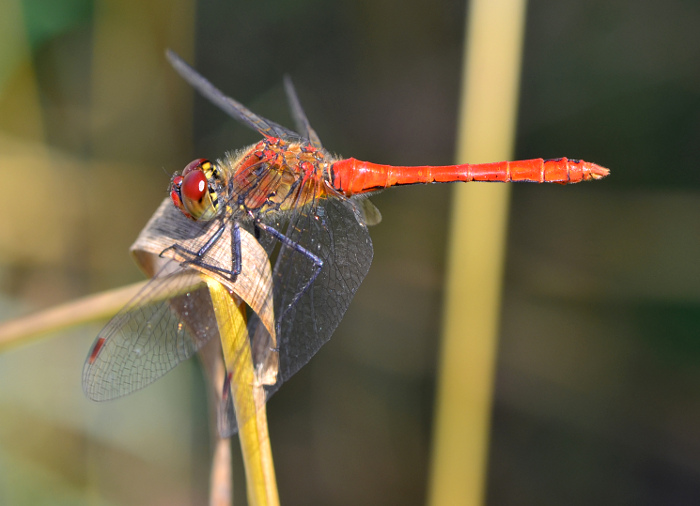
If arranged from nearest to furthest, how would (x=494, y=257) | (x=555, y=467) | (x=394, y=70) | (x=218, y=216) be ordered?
(x=218, y=216) → (x=494, y=257) → (x=555, y=467) → (x=394, y=70)

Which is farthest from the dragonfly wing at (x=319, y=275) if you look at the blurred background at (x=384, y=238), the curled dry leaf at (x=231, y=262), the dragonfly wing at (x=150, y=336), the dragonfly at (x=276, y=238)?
the blurred background at (x=384, y=238)

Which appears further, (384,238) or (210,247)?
(384,238)

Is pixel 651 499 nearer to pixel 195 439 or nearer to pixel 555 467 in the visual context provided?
pixel 555 467

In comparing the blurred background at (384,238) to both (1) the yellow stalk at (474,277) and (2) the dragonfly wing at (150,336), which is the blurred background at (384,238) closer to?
(1) the yellow stalk at (474,277)

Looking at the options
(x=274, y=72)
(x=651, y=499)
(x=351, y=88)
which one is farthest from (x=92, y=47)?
(x=651, y=499)

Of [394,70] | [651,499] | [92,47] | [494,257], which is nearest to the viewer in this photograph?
[494,257]

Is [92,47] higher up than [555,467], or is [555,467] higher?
[92,47]

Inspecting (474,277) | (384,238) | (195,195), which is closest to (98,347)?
(195,195)

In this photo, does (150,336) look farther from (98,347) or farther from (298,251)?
(298,251)
